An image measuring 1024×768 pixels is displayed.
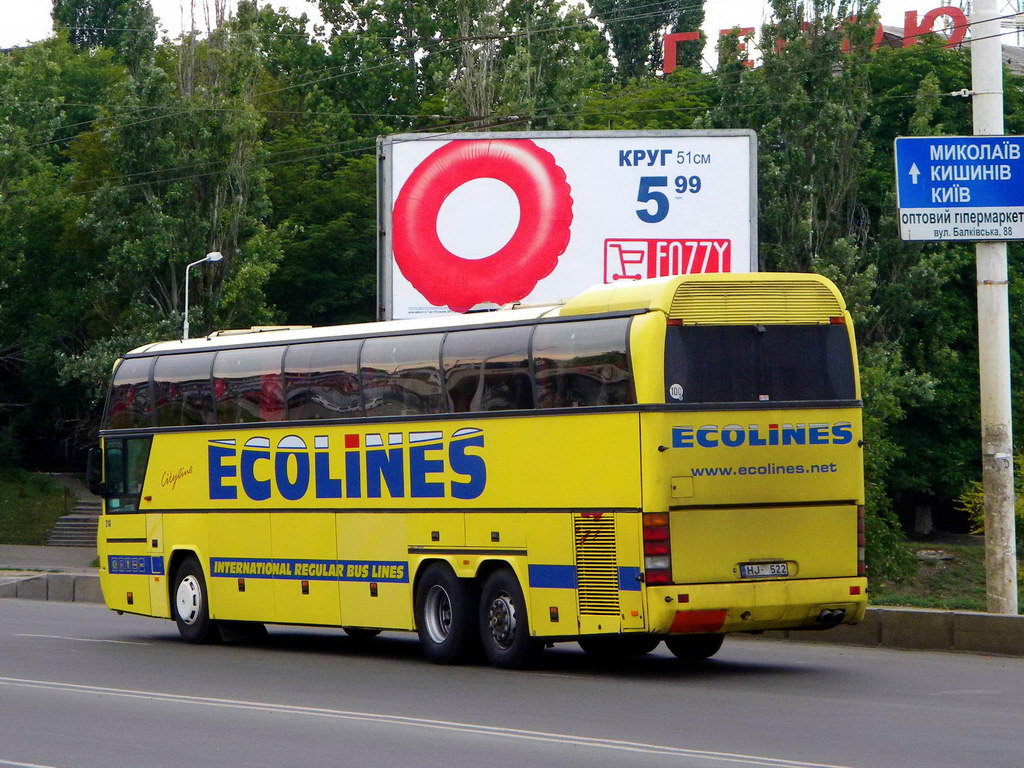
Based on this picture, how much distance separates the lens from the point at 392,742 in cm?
1055

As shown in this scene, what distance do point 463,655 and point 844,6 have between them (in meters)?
34.3

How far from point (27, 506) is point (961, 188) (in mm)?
42346

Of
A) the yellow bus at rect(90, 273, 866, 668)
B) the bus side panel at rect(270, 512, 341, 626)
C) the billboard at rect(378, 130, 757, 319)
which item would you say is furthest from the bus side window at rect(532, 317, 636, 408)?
→ the billboard at rect(378, 130, 757, 319)

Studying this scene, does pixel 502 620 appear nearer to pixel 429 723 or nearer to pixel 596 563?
pixel 596 563

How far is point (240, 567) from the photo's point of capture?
18672mm

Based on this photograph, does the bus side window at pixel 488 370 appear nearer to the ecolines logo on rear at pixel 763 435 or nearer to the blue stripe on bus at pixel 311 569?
the ecolines logo on rear at pixel 763 435

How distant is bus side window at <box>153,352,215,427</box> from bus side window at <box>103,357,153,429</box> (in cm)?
22

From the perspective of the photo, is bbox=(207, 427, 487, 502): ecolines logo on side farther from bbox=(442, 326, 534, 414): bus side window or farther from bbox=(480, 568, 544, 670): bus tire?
bbox=(480, 568, 544, 670): bus tire

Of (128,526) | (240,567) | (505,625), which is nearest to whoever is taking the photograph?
(505,625)

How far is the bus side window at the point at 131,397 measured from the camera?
19.9 metres

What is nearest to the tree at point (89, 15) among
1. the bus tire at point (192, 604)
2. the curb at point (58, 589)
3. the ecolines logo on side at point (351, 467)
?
the curb at point (58, 589)

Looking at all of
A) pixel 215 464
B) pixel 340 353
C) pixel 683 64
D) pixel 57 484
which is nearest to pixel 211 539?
pixel 215 464

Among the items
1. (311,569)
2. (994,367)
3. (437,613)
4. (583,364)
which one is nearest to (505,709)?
(583,364)

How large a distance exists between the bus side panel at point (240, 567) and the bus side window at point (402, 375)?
91.1 inches
